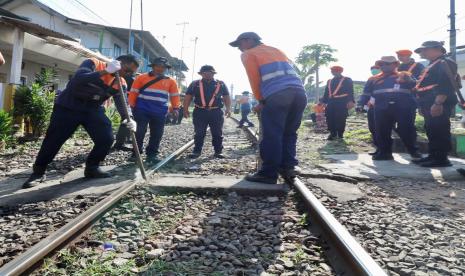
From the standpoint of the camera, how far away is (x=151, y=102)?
20.5 feet

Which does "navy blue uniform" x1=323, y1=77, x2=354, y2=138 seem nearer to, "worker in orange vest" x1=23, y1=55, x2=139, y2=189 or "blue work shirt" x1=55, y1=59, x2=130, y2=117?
"worker in orange vest" x1=23, y1=55, x2=139, y2=189

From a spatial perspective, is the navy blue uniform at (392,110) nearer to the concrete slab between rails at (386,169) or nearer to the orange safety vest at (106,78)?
the concrete slab between rails at (386,169)

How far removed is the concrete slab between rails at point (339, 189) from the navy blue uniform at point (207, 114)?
9.31 feet

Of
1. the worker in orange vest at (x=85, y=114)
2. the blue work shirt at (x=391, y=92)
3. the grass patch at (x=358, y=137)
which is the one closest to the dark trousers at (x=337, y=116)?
the grass patch at (x=358, y=137)

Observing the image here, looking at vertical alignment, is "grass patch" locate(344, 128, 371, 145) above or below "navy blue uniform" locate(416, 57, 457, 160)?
below

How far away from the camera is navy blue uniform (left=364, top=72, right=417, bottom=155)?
642 centimetres

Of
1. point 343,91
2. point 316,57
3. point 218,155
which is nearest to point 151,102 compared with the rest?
point 218,155

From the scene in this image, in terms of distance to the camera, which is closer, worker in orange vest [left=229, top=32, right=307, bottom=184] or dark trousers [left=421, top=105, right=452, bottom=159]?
worker in orange vest [left=229, top=32, right=307, bottom=184]

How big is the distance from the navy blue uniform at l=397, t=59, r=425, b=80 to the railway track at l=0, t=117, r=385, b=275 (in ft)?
14.4

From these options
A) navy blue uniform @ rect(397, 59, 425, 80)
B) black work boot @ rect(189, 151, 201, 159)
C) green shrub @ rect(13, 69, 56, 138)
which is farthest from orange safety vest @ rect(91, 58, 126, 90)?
navy blue uniform @ rect(397, 59, 425, 80)

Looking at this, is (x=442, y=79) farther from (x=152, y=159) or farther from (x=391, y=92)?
(x=152, y=159)

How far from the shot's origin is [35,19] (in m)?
23.0

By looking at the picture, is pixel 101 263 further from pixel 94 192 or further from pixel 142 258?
pixel 94 192

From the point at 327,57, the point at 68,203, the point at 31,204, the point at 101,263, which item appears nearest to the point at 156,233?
the point at 101,263
